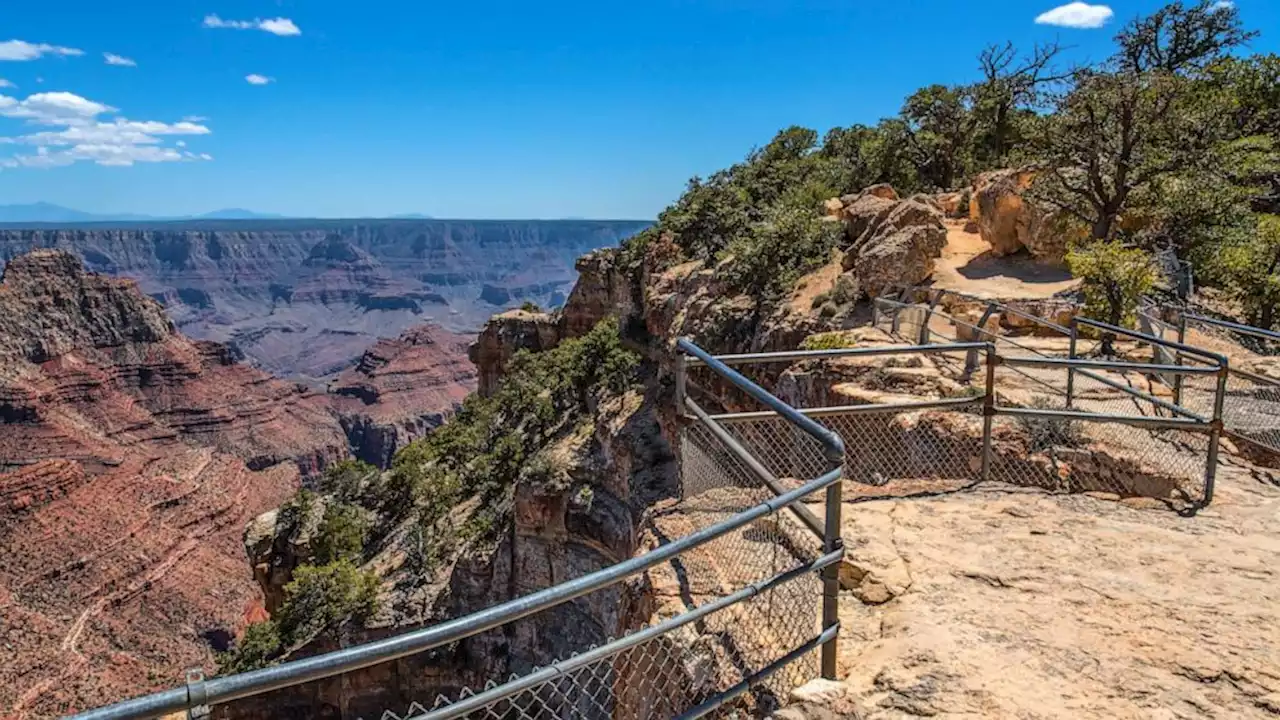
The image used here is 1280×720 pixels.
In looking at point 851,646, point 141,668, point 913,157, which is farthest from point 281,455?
point 851,646

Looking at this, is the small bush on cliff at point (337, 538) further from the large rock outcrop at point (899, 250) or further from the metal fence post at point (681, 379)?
the metal fence post at point (681, 379)

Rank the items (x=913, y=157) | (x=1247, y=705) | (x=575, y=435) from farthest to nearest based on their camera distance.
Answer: (x=913, y=157) < (x=575, y=435) < (x=1247, y=705)

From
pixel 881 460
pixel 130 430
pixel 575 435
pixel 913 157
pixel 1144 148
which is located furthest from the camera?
pixel 130 430

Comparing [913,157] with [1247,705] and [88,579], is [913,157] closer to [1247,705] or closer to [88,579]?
[1247,705]

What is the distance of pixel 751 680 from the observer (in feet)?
11.4

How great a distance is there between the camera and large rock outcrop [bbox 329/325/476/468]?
10762 centimetres

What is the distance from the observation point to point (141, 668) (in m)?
40.1

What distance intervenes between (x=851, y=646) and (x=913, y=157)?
29.4 metres

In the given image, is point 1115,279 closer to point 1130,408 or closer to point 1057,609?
point 1130,408

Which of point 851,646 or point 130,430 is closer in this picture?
point 851,646

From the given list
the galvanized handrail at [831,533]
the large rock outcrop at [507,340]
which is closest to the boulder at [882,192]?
the large rock outcrop at [507,340]

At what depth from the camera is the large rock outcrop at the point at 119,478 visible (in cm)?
4062

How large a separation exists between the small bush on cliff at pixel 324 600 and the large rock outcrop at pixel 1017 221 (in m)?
21.4

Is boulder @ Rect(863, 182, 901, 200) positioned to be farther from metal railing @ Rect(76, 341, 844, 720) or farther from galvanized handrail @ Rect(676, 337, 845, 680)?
galvanized handrail @ Rect(676, 337, 845, 680)
